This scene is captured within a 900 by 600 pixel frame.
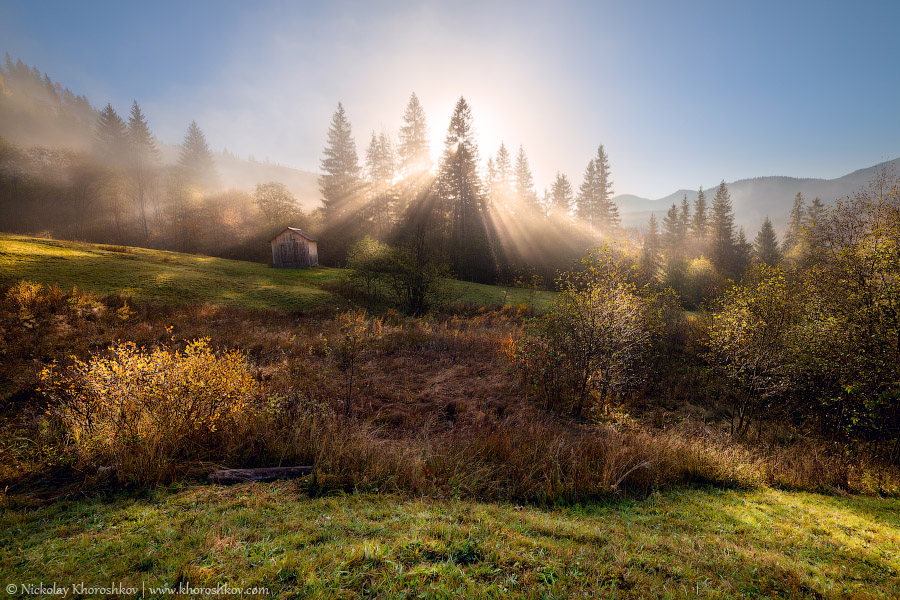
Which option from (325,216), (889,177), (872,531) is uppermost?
(325,216)

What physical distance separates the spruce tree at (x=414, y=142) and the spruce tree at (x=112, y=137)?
55786 millimetres

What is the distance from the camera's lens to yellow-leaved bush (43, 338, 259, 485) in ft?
16.0

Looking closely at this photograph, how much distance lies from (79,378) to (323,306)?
1536cm

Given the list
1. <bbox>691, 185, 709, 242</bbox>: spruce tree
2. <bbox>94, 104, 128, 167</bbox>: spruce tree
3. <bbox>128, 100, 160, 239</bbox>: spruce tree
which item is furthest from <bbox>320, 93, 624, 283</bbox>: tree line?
<bbox>94, 104, 128, 167</bbox>: spruce tree

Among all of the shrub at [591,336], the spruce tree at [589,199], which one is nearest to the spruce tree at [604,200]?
the spruce tree at [589,199]

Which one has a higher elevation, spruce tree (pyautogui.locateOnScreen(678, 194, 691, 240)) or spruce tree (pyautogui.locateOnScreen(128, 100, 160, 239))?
spruce tree (pyautogui.locateOnScreen(128, 100, 160, 239))

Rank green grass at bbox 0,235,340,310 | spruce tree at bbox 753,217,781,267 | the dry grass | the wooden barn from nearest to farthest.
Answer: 1. the dry grass
2. green grass at bbox 0,235,340,310
3. the wooden barn
4. spruce tree at bbox 753,217,781,267

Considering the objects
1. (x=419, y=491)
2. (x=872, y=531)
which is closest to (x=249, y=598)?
(x=419, y=491)

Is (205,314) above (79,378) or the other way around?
above

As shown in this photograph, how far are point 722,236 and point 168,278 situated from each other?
76507 mm

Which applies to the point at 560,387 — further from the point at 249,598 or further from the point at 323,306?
the point at 323,306

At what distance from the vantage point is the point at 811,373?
1033 centimetres

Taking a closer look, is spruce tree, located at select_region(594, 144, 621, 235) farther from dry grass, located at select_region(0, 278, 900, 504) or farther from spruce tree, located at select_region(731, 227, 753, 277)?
dry grass, located at select_region(0, 278, 900, 504)

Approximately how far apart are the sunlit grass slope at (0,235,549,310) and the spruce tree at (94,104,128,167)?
50.4m
